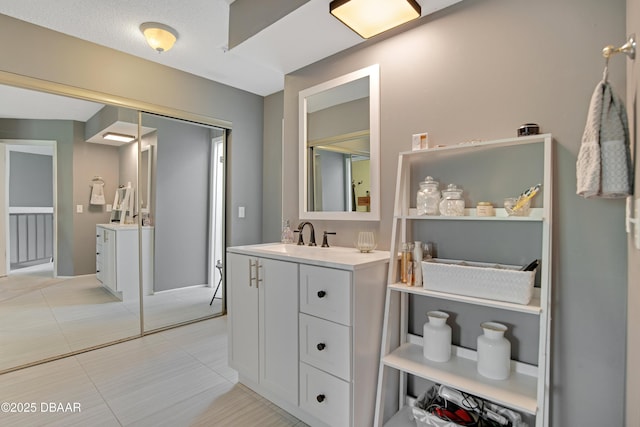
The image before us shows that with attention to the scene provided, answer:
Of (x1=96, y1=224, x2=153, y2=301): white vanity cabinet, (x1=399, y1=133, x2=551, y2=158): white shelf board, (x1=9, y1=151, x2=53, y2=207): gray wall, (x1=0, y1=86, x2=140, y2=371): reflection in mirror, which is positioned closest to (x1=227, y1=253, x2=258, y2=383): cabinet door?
(x1=399, y1=133, x2=551, y2=158): white shelf board

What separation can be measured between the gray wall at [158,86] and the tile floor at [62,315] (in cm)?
102

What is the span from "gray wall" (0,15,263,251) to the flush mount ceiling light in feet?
1.63

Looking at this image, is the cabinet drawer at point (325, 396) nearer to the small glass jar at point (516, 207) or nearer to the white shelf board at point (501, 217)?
the white shelf board at point (501, 217)

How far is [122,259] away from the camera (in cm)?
281

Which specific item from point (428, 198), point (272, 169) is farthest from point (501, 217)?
point (272, 169)

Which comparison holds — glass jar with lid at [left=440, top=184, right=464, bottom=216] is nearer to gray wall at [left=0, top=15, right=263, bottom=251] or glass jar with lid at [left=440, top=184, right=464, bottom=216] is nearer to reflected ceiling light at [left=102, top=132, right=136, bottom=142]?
gray wall at [left=0, top=15, right=263, bottom=251]

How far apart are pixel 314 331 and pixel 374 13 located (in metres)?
1.70

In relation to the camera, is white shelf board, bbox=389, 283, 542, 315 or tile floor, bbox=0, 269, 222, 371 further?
tile floor, bbox=0, 269, 222, 371

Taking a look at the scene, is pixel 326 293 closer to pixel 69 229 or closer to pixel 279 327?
pixel 279 327

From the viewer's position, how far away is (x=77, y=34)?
2367 millimetres

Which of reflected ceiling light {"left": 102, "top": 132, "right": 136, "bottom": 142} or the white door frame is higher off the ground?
reflected ceiling light {"left": 102, "top": 132, "right": 136, "bottom": 142}

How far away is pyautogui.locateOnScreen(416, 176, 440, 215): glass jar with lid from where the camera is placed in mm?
1627

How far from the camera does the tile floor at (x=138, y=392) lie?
1.73m

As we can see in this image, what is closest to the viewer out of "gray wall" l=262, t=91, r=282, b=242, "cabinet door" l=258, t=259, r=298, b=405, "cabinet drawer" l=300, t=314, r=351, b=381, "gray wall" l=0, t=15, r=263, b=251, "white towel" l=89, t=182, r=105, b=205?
"cabinet drawer" l=300, t=314, r=351, b=381
